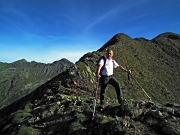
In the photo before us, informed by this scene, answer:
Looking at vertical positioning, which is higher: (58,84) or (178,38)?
(178,38)

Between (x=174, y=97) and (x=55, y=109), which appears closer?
(x=55, y=109)

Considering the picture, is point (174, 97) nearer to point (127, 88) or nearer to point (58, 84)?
point (127, 88)

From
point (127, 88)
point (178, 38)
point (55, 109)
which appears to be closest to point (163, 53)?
point (178, 38)

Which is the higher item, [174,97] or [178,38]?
[178,38]

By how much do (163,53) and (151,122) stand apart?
125965 mm

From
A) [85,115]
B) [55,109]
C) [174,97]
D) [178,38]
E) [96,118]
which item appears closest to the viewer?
[96,118]

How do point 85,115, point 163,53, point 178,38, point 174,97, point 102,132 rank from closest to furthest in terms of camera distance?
point 102,132, point 85,115, point 174,97, point 163,53, point 178,38

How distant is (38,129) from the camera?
440 inches

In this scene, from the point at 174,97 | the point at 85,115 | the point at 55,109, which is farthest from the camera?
the point at 174,97

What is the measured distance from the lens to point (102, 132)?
28.7 ft

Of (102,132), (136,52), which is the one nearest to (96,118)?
(102,132)

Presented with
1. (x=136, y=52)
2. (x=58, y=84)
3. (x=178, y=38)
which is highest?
(x=178, y=38)

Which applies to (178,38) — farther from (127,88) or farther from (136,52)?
(127,88)

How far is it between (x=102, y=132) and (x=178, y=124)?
10.3 feet
